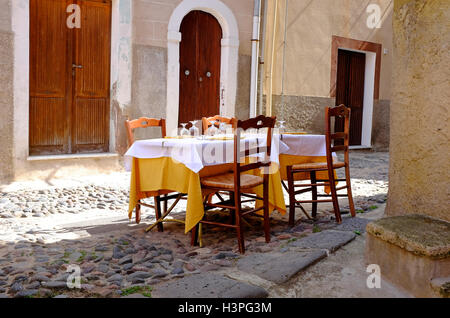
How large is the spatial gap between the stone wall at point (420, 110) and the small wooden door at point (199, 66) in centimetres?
534

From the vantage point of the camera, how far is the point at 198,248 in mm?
4238

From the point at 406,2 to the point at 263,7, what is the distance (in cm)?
610

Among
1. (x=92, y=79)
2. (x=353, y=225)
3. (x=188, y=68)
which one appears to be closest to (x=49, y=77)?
(x=92, y=79)

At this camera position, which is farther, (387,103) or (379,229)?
(387,103)

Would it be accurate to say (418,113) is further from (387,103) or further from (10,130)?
(387,103)

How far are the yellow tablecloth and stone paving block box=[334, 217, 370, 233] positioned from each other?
1.88 feet

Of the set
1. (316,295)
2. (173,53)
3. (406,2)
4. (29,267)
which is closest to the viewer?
(316,295)

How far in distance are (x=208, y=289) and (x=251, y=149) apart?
1.76 m

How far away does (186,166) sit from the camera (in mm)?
4180

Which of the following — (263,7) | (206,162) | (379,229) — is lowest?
(379,229)

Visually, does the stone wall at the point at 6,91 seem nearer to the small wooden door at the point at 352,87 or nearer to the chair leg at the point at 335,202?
the chair leg at the point at 335,202

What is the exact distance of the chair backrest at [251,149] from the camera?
406cm
